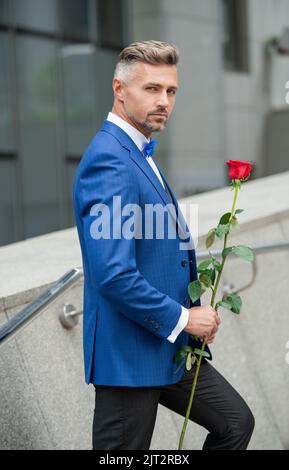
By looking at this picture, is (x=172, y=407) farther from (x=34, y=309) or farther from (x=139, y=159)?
(x=139, y=159)

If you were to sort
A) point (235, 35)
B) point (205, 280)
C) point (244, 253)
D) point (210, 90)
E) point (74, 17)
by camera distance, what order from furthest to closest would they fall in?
1. point (235, 35)
2. point (210, 90)
3. point (74, 17)
4. point (205, 280)
5. point (244, 253)

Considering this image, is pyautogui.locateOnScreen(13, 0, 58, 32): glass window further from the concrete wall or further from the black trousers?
the black trousers

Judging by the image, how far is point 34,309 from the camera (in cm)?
377

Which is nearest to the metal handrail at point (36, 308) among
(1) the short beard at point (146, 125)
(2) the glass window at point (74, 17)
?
(1) the short beard at point (146, 125)

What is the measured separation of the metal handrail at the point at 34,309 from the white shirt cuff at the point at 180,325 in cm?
91

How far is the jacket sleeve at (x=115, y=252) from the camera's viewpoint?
2846mm

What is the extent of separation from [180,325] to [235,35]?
659 inches

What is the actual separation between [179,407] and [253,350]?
247cm

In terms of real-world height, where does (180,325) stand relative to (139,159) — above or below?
below

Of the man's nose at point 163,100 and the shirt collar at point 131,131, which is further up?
the man's nose at point 163,100

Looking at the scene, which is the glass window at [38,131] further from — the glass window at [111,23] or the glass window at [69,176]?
the glass window at [111,23]

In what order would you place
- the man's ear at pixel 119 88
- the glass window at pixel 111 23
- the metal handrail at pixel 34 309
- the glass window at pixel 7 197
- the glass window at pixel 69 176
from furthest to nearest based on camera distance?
the glass window at pixel 111 23 < the glass window at pixel 69 176 < the glass window at pixel 7 197 < the metal handrail at pixel 34 309 < the man's ear at pixel 119 88

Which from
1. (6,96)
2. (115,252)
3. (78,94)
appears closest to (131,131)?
(115,252)

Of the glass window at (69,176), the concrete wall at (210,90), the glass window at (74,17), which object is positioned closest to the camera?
the glass window at (74,17)
